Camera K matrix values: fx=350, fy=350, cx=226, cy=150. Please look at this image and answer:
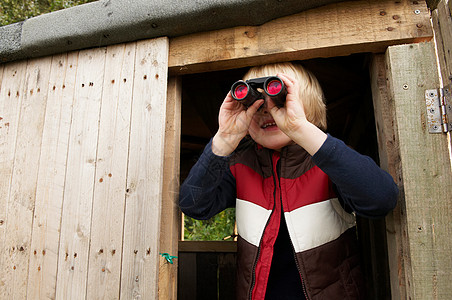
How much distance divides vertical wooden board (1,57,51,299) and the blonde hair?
3.97ft

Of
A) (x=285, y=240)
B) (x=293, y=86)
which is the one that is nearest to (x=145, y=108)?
(x=293, y=86)

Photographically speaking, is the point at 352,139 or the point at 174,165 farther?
the point at 352,139

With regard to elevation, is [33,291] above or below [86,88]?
below

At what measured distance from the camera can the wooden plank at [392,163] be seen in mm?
1426

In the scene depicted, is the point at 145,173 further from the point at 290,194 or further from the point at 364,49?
the point at 364,49

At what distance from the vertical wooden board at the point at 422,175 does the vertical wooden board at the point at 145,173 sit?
3.50 ft

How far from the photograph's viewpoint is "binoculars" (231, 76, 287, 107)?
1.39 m

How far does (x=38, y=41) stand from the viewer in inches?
76.2

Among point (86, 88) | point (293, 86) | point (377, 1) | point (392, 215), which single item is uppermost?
point (377, 1)

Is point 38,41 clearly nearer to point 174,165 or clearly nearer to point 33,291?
point 174,165

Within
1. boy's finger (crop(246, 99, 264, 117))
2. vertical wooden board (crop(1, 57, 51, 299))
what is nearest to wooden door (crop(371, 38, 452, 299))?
boy's finger (crop(246, 99, 264, 117))

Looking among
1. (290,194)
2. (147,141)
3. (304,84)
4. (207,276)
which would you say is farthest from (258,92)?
(207,276)

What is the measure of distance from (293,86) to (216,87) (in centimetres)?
127

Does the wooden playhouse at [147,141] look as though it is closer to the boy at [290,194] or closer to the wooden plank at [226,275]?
the boy at [290,194]
